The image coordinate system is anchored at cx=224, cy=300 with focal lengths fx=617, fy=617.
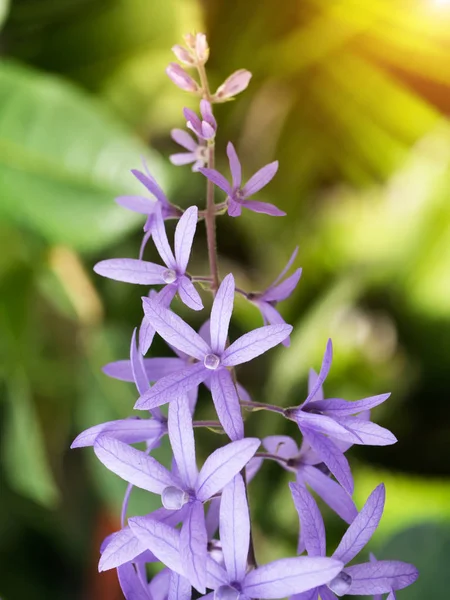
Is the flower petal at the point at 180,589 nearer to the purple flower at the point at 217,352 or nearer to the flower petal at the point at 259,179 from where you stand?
the purple flower at the point at 217,352

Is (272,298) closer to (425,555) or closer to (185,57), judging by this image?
(185,57)

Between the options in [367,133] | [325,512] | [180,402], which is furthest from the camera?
[367,133]

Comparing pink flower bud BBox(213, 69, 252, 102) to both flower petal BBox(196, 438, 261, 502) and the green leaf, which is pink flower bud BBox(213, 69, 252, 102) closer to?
flower petal BBox(196, 438, 261, 502)

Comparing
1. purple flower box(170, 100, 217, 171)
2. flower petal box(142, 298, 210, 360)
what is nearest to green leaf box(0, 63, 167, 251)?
purple flower box(170, 100, 217, 171)

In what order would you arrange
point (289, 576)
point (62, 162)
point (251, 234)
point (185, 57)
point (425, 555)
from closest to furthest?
1. point (289, 576)
2. point (185, 57)
3. point (425, 555)
4. point (62, 162)
5. point (251, 234)

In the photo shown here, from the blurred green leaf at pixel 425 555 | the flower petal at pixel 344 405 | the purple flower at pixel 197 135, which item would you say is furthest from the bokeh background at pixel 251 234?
the flower petal at pixel 344 405

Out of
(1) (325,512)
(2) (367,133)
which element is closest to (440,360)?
(1) (325,512)

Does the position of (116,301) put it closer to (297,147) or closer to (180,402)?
(297,147)

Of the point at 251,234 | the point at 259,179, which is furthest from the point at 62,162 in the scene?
the point at 259,179
